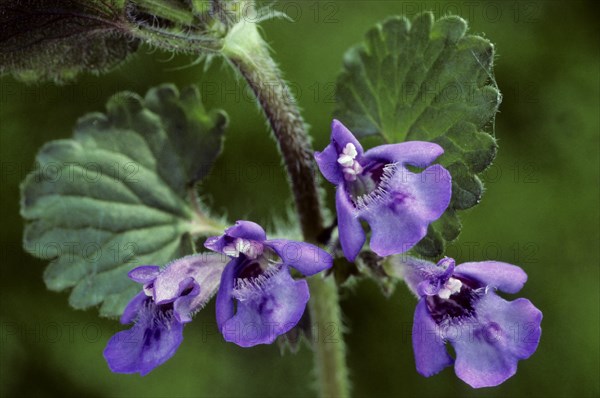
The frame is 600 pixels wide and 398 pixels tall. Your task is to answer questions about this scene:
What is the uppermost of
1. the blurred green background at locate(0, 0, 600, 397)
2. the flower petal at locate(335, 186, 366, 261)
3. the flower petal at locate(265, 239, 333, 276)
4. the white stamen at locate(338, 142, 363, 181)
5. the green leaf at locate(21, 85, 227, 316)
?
the white stamen at locate(338, 142, 363, 181)

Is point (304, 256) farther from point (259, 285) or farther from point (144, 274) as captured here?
point (144, 274)

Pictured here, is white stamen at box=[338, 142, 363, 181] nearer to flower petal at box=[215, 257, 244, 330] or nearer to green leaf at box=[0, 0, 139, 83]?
flower petal at box=[215, 257, 244, 330]

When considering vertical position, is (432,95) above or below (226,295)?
above

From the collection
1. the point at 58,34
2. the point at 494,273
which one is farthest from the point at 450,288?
the point at 58,34

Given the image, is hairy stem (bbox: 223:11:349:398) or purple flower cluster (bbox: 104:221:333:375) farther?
hairy stem (bbox: 223:11:349:398)

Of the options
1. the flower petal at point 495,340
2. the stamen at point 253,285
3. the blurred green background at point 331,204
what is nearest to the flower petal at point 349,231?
the stamen at point 253,285

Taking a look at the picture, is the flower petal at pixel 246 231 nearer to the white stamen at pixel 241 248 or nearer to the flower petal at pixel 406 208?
the white stamen at pixel 241 248

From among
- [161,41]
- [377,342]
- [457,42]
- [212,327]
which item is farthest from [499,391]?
[161,41]

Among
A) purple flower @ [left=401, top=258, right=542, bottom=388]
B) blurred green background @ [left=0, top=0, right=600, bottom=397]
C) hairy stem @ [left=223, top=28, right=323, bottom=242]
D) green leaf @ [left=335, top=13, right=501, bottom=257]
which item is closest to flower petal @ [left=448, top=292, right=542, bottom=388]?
purple flower @ [left=401, top=258, right=542, bottom=388]
